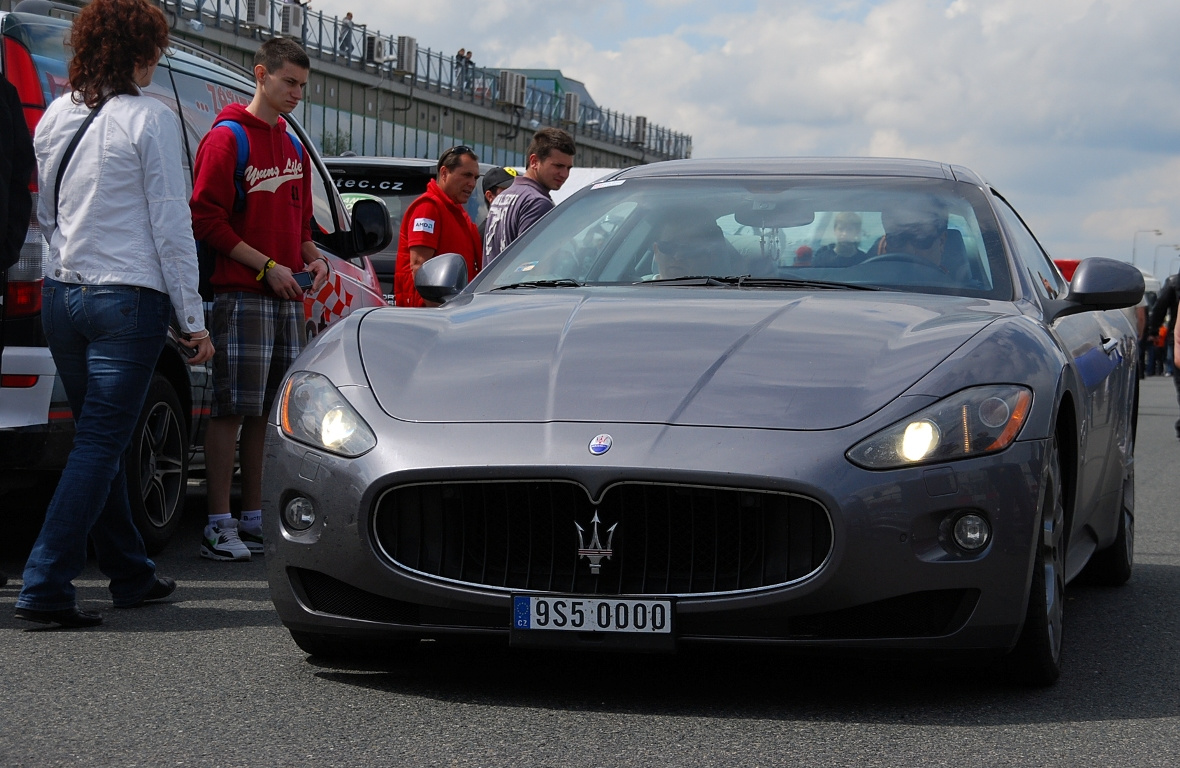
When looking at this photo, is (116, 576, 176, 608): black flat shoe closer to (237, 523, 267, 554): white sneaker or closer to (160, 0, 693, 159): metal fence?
(237, 523, 267, 554): white sneaker

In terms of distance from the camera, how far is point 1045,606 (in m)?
4.12

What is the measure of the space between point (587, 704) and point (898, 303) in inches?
57.1

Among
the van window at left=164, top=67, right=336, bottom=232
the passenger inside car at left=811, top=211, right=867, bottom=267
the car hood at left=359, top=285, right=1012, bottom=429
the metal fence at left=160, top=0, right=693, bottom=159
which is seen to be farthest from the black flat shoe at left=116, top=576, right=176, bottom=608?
the metal fence at left=160, top=0, right=693, bottom=159

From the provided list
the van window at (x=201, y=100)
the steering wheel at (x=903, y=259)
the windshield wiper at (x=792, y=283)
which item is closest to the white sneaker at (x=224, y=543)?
the van window at (x=201, y=100)

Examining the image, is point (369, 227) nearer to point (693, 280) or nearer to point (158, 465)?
point (158, 465)

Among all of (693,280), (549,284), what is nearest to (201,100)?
(549,284)

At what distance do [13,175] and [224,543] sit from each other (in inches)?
68.7

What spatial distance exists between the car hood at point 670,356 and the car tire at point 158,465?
200 cm

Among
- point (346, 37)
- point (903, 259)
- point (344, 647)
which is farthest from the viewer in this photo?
point (346, 37)

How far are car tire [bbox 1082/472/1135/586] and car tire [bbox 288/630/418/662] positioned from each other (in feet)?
9.30

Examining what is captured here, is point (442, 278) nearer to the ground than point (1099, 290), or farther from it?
nearer to the ground

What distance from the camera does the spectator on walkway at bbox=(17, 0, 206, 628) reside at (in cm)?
510

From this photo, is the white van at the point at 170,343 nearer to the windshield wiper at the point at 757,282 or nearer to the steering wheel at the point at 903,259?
the windshield wiper at the point at 757,282

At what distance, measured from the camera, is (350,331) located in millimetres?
4555
